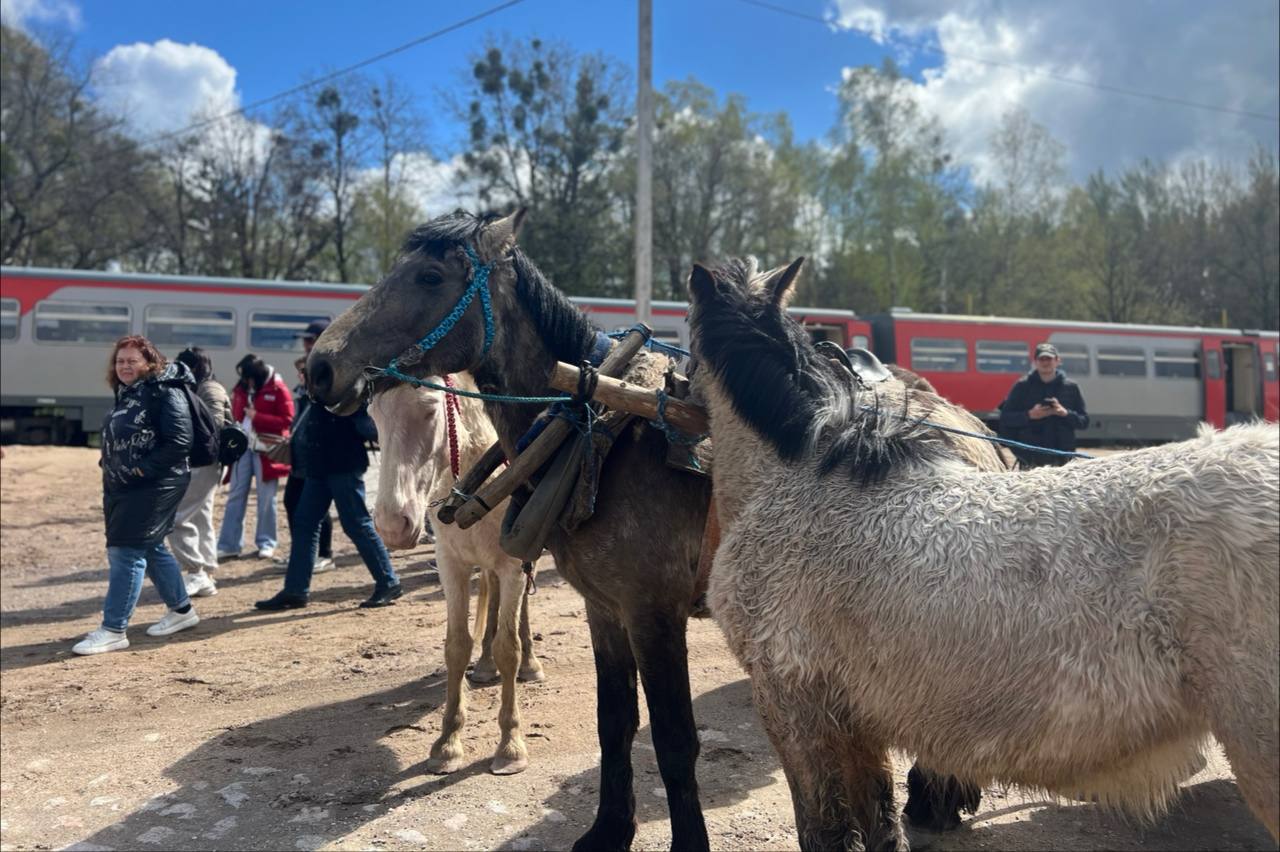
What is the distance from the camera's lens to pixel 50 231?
2948 centimetres

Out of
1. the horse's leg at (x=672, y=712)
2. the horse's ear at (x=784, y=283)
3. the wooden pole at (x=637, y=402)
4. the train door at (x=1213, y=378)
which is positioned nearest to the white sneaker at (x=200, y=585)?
the horse's leg at (x=672, y=712)

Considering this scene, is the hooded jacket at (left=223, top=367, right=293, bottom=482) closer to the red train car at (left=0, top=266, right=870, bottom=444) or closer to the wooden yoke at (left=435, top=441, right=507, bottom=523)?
the wooden yoke at (left=435, top=441, right=507, bottom=523)

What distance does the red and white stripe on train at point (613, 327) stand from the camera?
1753cm

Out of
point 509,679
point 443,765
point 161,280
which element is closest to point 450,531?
point 509,679

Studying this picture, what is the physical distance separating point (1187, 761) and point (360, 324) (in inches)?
97.3

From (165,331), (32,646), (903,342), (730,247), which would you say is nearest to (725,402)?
(32,646)

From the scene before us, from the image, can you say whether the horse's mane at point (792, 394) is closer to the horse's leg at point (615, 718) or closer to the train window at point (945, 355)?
the horse's leg at point (615, 718)

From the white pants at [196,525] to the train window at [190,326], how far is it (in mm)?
11124

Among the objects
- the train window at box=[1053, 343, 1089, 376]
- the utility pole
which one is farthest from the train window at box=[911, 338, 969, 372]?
the utility pole

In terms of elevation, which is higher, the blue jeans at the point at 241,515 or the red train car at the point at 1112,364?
the red train car at the point at 1112,364

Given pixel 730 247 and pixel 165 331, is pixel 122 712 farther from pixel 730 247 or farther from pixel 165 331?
pixel 730 247

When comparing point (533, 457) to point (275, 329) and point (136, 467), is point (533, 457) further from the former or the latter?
point (275, 329)

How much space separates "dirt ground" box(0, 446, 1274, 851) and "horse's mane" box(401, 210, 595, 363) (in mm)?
1920

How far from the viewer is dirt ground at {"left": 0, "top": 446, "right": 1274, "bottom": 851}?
3506mm
